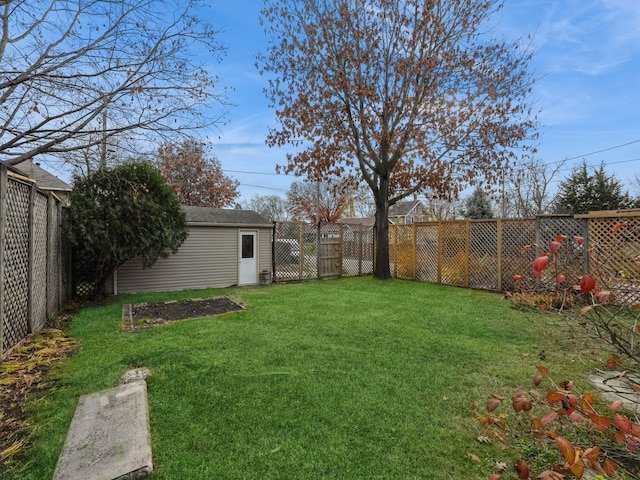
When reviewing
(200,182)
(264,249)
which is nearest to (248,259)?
(264,249)

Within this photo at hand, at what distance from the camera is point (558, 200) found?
62.5 feet

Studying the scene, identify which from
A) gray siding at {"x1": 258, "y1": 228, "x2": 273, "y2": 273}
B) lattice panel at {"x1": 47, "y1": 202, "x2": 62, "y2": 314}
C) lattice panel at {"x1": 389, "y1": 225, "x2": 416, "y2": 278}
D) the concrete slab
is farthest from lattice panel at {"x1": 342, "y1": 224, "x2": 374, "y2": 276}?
the concrete slab

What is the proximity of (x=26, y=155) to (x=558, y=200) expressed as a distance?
2297cm

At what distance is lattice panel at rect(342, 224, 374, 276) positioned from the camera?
12.4 meters

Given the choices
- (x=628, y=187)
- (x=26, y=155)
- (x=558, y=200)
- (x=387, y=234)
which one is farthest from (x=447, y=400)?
(x=628, y=187)

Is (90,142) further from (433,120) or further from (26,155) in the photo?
(433,120)

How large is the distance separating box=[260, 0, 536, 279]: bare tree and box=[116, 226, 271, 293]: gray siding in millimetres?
3609

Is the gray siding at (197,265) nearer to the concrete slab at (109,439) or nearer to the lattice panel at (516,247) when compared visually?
the concrete slab at (109,439)

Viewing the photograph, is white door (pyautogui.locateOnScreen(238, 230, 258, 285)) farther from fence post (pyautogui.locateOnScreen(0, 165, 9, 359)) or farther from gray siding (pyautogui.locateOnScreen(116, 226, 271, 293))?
fence post (pyautogui.locateOnScreen(0, 165, 9, 359))

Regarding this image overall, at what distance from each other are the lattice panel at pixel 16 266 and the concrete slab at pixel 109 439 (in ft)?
6.26

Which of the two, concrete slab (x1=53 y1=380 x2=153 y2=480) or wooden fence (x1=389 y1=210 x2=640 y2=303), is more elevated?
wooden fence (x1=389 y1=210 x2=640 y2=303)

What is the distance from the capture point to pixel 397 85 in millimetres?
10203

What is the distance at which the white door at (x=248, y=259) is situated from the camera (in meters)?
10.6

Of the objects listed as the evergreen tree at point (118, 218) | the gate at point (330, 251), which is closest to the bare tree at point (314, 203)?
the gate at point (330, 251)
